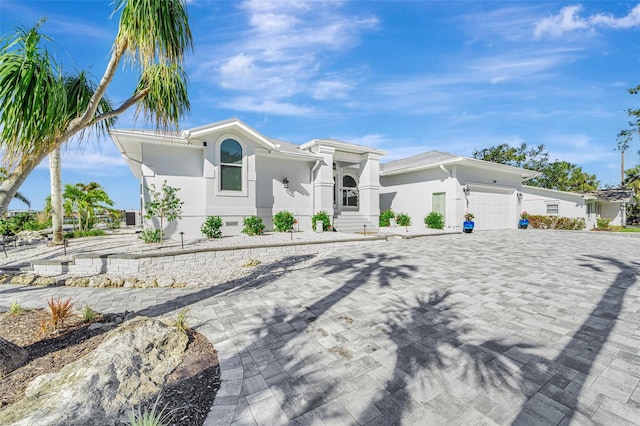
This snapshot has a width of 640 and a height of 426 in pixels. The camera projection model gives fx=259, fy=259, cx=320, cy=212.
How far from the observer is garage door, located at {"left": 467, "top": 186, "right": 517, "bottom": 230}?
1680cm

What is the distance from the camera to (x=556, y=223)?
18.4m

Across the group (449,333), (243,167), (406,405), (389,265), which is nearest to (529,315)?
(449,333)

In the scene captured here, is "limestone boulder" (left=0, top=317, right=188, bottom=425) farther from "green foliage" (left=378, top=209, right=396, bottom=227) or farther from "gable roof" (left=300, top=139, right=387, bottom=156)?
"green foliage" (left=378, top=209, right=396, bottom=227)

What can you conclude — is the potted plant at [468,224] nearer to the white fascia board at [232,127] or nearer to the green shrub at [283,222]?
the green shrub at [283,222]

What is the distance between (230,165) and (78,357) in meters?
9.85

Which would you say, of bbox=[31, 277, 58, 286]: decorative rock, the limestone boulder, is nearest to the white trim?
bbox=[31, 277, 58, 286]: decorative rock

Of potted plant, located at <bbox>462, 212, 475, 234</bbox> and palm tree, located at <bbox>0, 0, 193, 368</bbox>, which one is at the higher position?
palm tree, located at <bbox>0, 0, 193, 368</bbox>

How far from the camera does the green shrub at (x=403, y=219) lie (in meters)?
17.9

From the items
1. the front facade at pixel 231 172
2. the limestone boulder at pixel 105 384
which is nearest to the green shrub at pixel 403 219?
the front facade at pixel 231 172

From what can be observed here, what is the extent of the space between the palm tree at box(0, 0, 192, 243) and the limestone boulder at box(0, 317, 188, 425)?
194 centimetres

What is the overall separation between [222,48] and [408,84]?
7101 mm

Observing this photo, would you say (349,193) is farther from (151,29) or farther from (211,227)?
(151,29)

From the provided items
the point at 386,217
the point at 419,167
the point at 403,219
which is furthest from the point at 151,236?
the point at 419,167

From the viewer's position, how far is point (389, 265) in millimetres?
6938
